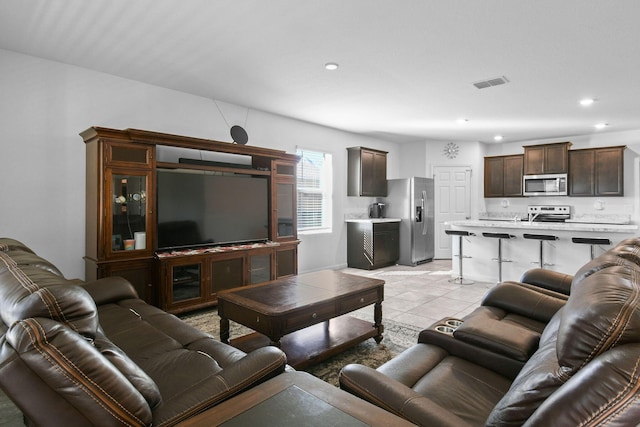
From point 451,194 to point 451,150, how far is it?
98cm

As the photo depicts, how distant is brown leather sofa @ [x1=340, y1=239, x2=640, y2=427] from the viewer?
792 mm

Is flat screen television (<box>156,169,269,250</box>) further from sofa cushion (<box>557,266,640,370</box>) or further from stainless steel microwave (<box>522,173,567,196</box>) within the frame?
stainless steel microwave (<box>522,173,567,196</box>)

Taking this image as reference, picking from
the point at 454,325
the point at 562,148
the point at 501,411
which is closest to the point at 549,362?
the point at 501,411

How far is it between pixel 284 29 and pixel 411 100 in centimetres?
249

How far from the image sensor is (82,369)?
970 millimetres

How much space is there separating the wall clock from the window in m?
2.99

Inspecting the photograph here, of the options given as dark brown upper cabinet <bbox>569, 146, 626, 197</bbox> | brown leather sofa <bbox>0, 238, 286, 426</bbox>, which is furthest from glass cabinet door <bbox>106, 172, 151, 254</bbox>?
dark brown upper cabinet <bbox>569, 146, 626, 197</bbox>

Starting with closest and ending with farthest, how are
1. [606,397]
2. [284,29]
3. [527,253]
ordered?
[606,397] < [284,29] < [527,253]

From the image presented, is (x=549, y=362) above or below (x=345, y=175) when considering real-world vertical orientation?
below

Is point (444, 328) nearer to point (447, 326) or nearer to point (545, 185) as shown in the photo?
point (447, 326)

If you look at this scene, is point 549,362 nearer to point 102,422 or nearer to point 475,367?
point 475,367

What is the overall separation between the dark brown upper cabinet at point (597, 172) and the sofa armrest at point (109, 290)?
7.72 meters

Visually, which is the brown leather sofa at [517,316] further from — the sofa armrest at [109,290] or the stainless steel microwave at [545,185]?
the stainless steel microwave at [545,185]

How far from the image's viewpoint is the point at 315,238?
628cm
